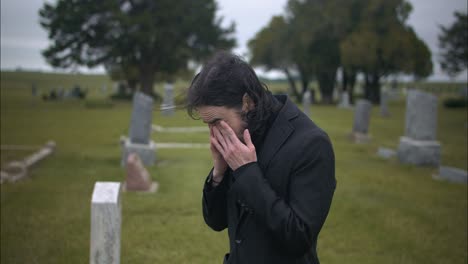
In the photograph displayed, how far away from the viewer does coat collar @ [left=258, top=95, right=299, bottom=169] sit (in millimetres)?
1995

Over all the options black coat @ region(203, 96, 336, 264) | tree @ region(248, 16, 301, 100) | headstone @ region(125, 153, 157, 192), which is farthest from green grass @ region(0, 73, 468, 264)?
tree @ region(248, 16, 301, 100)

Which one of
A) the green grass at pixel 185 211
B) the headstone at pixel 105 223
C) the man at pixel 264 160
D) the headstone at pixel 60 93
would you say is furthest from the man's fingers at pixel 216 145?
the headstone at pixel 60 93

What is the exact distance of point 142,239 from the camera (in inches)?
219

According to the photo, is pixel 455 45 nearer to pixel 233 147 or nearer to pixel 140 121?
pixel 140 121

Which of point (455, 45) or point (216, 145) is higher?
point (455, 45)

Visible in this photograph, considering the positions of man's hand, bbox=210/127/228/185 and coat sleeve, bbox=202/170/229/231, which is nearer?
man's hand, bbox=210/127/228/185

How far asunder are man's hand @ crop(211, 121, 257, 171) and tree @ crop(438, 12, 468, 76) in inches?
428

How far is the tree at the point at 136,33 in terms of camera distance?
32125mm

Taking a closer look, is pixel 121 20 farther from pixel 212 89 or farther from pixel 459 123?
pixel 212 89

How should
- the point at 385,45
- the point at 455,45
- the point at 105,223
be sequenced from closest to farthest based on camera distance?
the point at 105,223, the point at 455,45, the point at 385,45

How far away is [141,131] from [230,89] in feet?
29.9

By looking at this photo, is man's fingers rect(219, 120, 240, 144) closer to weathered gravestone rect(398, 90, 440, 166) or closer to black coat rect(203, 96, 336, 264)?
black coat rect(203, 96, 336, 264)

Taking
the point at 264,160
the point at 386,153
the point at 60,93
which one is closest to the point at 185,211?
the point at 264,160

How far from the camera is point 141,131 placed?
10.8 m
